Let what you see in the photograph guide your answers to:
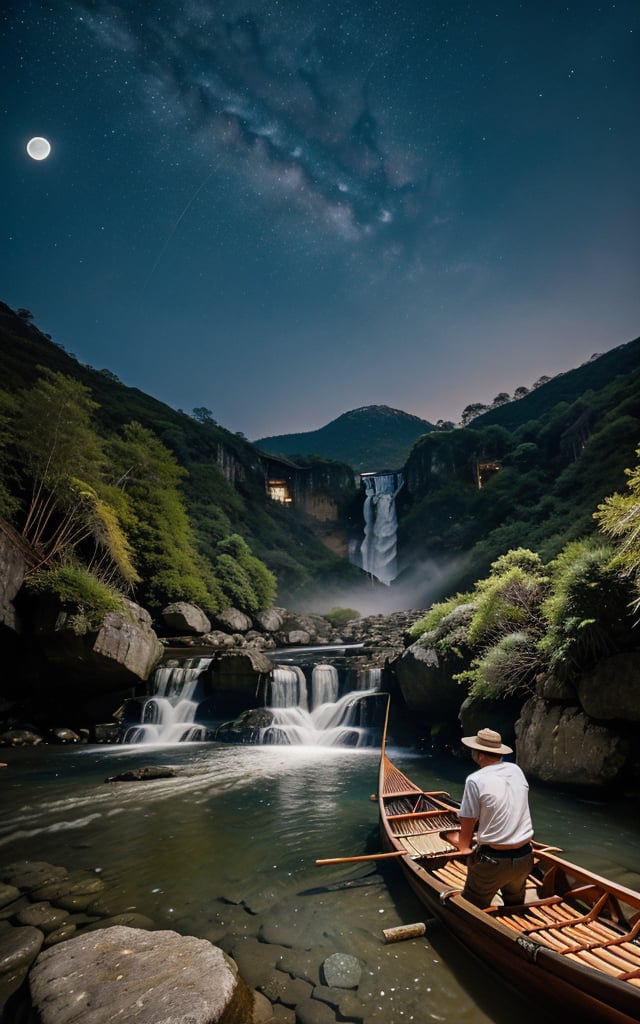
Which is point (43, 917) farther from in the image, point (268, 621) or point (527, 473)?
point (527, 473)

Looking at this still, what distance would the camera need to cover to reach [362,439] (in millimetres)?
143375

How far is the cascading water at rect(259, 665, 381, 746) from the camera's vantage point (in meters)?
12.7

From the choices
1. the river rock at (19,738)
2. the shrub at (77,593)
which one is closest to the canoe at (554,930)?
Answer: the shrub at (77,593)

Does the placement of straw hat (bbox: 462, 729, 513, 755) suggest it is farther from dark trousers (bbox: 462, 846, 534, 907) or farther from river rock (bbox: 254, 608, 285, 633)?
river rock (bbox: 254, 608, 285, 633)

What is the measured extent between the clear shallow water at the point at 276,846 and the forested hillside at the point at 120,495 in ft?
22.5

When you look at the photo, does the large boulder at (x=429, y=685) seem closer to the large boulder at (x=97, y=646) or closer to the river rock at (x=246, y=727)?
the river rock at (x=246, y=727)

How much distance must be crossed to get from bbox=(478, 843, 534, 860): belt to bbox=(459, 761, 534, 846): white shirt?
8cm

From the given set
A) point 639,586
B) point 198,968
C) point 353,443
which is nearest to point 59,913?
point 198,968

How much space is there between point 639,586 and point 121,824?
9189 mm

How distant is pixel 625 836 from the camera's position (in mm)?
5742

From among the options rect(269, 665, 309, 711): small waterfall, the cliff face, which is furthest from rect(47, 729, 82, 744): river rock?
rect(269, 665, 309, 711): small waterfall

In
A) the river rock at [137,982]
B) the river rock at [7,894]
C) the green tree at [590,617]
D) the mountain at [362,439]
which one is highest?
the mountain at [362,439]

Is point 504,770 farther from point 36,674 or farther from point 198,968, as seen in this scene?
point 36,674

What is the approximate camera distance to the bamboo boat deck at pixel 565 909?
9.59 ft
